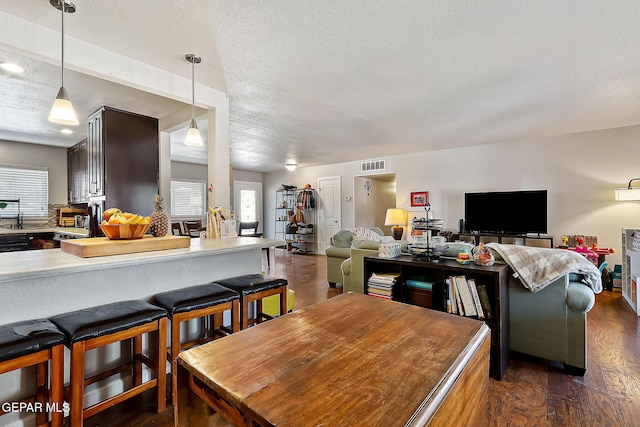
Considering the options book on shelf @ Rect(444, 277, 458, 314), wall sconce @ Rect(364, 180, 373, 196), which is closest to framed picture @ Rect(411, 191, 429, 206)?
wall sconce @ Rect(364, 180, 373, 196)

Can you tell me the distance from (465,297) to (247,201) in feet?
25.1

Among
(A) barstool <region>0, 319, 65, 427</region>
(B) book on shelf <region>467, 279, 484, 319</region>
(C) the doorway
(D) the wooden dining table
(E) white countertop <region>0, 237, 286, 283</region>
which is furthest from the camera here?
(C) the doorway

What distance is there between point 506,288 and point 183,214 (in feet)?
23.8

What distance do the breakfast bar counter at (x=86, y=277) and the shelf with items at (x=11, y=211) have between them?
14.1ft

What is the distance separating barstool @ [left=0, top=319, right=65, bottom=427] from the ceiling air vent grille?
6.23 metres

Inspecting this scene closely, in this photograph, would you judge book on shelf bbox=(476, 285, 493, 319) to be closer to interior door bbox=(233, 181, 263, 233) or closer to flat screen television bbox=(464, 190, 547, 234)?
flat screen television bbox=(464, 190, 547, 234)

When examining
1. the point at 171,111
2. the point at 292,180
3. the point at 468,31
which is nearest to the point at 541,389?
the point at 468,31

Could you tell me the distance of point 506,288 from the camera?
86.5 inches

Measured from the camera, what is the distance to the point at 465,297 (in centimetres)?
221

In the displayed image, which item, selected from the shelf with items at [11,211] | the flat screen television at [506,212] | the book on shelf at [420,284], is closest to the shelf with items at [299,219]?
the flat screen television at [506,212]

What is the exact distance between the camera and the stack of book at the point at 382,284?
2494 mm

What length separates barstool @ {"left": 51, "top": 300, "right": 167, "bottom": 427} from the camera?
1356mm

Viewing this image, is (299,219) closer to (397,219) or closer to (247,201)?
(247,201)

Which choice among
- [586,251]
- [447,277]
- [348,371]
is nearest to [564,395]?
[447,277]
